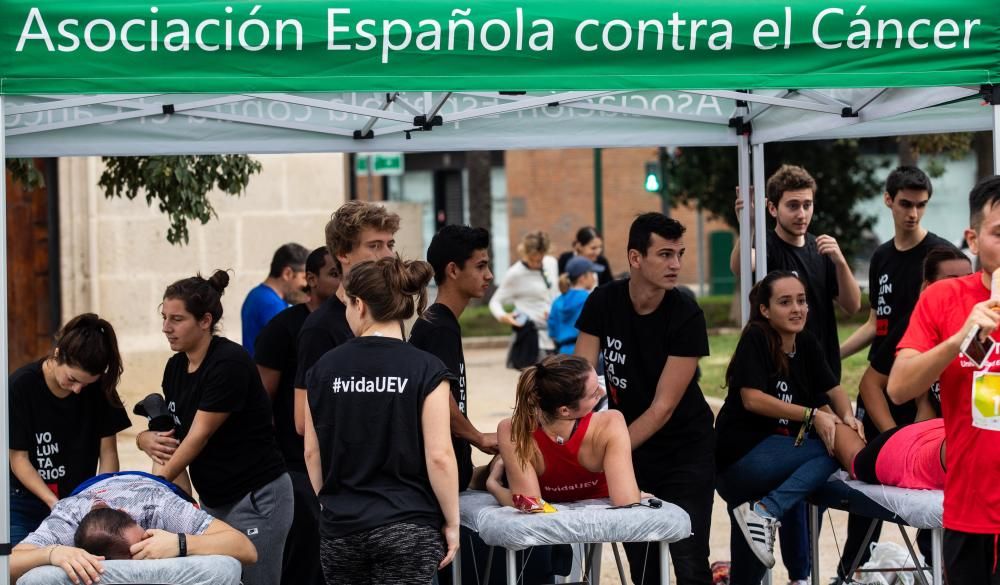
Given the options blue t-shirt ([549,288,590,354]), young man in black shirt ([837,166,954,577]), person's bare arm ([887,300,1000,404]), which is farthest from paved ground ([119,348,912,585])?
person's bare arm ([887,300,1000,404])

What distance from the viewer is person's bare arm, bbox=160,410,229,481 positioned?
5102 mm

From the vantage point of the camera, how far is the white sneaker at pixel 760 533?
5.61m

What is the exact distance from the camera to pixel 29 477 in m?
5.14

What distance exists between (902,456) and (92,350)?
10.1ft

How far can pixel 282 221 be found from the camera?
41.7 feet

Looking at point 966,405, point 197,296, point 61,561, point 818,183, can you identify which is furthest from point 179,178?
point 818,183

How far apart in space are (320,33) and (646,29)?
106cm

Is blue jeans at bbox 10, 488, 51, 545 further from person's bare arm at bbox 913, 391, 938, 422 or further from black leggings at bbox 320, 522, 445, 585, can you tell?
person's bare arm at bbox 913, 391, 938, 422

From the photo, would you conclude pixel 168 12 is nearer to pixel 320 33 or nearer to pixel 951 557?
pixel 320 33

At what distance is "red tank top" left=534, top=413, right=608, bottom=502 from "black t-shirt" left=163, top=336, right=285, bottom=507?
105 cm

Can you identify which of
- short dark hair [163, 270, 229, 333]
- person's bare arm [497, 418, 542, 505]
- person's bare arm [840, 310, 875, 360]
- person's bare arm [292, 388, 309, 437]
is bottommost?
person's bare arm [497, 418, 542, 505]

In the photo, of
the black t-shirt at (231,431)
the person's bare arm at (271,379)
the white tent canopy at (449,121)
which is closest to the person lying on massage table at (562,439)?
the black t-shirt at (231,431)

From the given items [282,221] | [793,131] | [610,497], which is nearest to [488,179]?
[282,221]

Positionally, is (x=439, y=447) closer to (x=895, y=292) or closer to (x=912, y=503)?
(x=912, y=503)
